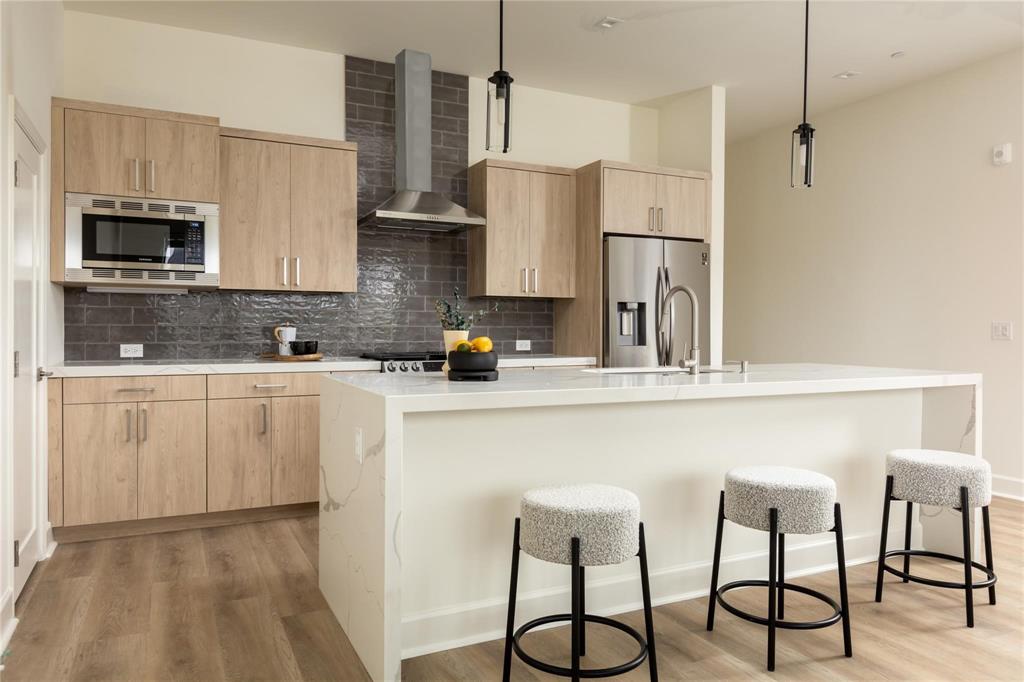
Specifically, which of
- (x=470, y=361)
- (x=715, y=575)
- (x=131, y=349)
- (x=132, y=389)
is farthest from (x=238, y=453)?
(x=715, y=575)

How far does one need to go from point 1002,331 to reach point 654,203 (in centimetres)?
235

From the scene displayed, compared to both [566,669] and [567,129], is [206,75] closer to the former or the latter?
[567,129]

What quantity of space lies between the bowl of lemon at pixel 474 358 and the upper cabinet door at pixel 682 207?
291 centimetres

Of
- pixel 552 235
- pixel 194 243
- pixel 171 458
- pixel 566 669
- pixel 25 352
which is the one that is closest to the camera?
pixel 566 669

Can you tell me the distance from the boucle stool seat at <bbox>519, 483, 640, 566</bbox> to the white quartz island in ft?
1.11

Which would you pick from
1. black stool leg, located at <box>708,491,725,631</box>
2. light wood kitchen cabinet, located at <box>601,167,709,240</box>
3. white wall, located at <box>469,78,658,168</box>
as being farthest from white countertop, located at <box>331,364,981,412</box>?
white wall, located at <box>469,78,658,168</box>

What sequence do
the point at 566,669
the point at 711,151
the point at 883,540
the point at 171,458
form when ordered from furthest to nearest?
the point at 711,151, the point at 171,458, the point at 883,540, the point at 566,669

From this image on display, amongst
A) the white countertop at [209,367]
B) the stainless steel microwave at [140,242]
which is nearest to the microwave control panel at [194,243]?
the stainless steel microwave at [140,242]

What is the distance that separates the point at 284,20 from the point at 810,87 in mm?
3663

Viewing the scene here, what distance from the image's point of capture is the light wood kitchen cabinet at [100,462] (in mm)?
3490

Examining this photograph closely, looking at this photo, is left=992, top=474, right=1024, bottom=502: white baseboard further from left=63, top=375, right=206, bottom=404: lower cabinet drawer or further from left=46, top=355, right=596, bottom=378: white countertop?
left=63, top=375, right=206, bottom=404: lower cabinet drawer

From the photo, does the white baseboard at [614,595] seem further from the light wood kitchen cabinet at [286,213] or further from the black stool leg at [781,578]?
A: the light wood kitchen cabinet at [286,213]

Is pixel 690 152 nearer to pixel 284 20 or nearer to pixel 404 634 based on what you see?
pixel 284 20

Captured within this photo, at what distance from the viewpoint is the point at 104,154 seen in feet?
12.1
